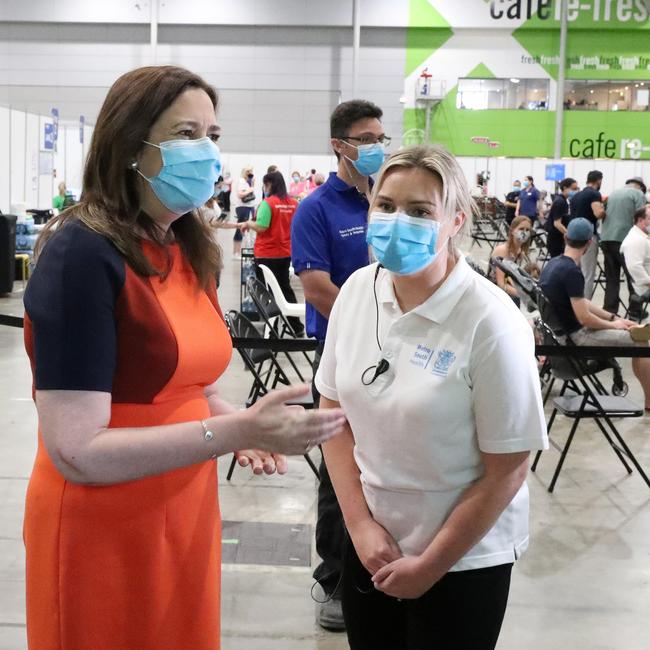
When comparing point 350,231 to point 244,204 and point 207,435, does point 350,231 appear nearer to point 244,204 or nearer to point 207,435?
point 207,435

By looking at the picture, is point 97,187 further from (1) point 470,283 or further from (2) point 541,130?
(2) point 541,130

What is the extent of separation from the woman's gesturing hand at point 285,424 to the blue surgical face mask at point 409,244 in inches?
18.7

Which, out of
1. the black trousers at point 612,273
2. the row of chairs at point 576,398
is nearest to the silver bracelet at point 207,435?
the row of chairs at point 576,398

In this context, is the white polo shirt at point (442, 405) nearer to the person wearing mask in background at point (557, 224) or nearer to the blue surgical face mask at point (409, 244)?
the blue surgical face mask at point (409, 244)

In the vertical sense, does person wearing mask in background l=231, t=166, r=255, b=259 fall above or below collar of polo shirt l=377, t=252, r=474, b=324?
above

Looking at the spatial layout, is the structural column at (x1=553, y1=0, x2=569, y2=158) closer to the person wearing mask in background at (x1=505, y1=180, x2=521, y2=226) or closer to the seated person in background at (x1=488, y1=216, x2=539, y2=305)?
the person wearing mask in background at (x1=505, y1=180, x2=521, y2=226)

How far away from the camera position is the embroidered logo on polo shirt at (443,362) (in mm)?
1657

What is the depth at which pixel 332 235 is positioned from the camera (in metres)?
3.36

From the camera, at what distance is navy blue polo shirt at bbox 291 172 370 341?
335 cm

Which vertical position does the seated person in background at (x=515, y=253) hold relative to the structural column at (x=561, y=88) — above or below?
below

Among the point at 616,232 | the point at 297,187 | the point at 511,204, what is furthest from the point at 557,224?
the point at 511,204

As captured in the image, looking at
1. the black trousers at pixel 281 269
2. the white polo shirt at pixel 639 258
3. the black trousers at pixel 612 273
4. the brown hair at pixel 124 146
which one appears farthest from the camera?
the black trousers at pixel 612 273

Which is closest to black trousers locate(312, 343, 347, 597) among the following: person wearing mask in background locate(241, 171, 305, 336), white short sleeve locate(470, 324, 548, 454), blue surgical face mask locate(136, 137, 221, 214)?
white short sleeve locate(470, 324, 548, 454)

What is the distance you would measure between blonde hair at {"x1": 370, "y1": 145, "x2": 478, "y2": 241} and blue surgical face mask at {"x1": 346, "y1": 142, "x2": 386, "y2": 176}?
1.51 m
